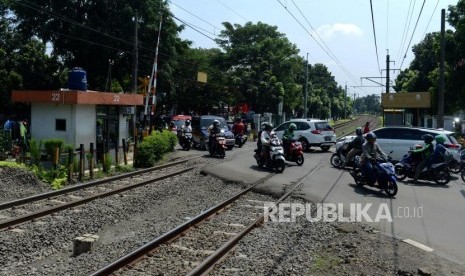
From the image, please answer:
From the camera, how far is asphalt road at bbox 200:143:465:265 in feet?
27.1

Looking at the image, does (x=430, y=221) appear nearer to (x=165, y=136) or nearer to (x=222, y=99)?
(x=165, y=136)

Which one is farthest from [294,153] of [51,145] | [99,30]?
[99,30]

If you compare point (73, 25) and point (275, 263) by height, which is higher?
point (73, 25)

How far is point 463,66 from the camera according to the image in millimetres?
30359

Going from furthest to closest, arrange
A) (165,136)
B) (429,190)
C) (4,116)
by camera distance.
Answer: (4,116)
(165,136)
(429,190)

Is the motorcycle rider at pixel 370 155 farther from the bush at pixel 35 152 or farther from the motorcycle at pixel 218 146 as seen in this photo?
the bush at pixel 35 152

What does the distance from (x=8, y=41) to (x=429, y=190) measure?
38169mm

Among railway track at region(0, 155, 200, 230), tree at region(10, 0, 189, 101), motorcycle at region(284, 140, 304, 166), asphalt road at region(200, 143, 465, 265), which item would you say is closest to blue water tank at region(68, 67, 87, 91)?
railway track at region(0, 155, 200, 230)

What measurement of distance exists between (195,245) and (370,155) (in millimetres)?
6769

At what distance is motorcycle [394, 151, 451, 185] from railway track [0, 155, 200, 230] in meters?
7.40

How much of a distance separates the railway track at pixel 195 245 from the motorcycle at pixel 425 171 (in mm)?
6287

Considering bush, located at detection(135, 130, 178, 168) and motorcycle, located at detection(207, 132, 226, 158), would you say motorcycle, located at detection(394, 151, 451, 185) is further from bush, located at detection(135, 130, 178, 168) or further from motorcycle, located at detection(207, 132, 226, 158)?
bush, located at detection(135, 130, 178, 168)

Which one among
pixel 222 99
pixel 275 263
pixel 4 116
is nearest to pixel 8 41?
pixel 4 116

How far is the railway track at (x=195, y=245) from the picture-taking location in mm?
6520
